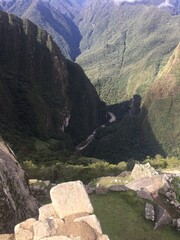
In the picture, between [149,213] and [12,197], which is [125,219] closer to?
[149,213]

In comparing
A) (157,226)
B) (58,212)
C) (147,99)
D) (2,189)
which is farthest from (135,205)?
(147,99)

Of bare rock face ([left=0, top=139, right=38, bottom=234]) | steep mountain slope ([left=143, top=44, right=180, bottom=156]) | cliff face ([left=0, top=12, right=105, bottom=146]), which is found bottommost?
steep mountain slope ([left=143, top=44, right=180, bottom=156])

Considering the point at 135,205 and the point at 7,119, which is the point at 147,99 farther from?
the point at 135,205

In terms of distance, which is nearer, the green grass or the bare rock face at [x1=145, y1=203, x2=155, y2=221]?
the green grass

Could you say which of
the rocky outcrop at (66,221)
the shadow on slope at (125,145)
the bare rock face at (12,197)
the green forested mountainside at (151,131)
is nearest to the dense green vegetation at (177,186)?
the bare rock face at (12,197)

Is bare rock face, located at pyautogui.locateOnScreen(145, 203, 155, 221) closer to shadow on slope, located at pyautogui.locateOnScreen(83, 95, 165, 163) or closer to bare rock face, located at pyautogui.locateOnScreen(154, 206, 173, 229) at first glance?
bare rock face, located at pyautogui.locateOnScreen(154, 206, 173, 229)

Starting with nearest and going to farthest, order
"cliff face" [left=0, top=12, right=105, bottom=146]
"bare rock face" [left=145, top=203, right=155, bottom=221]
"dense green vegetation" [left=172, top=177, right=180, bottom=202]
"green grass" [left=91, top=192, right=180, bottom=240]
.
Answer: "green grass" [left=91, top=192, right=180, bottom=240]
"bare rock face" [left=145, top=203, right=155, bottom=221]
"dense green vegetation" [left=172, top=177, right=180, bottom=202]
"cliff face" [left=0, top=12, right=105, bottom=146]

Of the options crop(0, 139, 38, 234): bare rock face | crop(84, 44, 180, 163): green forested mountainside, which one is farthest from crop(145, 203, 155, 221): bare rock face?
crop(84, 44, 180, 163): green forested mountainside
